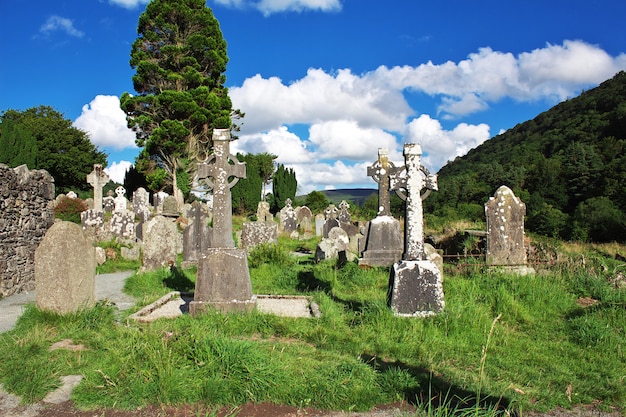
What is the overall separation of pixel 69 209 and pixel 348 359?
2329 cm

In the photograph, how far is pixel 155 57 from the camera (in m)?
32.7

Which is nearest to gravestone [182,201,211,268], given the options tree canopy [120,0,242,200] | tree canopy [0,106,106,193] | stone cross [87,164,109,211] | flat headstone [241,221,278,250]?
flat headstone [241,221,278,250]

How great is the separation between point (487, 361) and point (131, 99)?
1280 inches

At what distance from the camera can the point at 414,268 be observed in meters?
6.09

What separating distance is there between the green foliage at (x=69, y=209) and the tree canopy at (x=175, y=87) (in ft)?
24.9

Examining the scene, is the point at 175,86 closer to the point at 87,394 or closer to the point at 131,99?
the point at 131,99

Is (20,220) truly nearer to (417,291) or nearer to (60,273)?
(60,273)

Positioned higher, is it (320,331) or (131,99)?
(131,99)

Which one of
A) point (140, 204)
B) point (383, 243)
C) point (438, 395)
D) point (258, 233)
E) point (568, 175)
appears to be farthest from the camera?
point (568, 175)

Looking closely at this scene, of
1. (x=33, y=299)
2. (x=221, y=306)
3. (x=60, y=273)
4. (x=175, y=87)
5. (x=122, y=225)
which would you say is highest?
(x=175, y=87)

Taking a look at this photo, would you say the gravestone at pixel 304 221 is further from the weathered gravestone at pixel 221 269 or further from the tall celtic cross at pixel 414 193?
the tall celtic cross at pixel 414 193

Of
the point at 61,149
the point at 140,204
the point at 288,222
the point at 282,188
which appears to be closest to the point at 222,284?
the point at 288,222

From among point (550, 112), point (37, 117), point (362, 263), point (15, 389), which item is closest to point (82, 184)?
point (37, 117)

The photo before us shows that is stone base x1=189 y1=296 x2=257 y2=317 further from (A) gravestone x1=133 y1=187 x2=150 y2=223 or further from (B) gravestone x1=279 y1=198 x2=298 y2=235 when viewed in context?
(A) gravestone x1=133 y1=187 x2=150 y2=223
